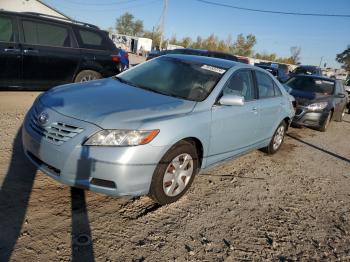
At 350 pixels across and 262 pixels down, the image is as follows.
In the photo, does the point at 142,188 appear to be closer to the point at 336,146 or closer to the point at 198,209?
the point at 198,209

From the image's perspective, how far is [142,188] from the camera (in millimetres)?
3576

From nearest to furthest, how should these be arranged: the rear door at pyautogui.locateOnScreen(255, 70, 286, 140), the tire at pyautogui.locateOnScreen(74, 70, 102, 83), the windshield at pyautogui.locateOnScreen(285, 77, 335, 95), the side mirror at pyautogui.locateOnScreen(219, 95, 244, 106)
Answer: the side mirror at pyautogui.locateOnScreen(219, 95, 244, 106)
the rear door at pyautogui.locateOnScreen(255, 70, 286, 140)
the tire at pyautogui.locateOnScreen(74, 70, 102, 83)
the windshield at pyautogui.locateOnScreen(285, 77, 335, 95)

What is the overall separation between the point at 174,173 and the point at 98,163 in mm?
921

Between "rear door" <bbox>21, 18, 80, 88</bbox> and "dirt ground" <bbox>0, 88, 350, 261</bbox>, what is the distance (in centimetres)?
270

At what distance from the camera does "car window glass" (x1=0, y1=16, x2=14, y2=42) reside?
24.1 feet

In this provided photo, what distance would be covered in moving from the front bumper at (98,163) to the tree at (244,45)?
3442 inches

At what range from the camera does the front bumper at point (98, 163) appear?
3.34m

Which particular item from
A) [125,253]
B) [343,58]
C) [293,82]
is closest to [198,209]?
[125,253]

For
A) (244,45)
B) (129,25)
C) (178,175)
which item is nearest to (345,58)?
(244,45)

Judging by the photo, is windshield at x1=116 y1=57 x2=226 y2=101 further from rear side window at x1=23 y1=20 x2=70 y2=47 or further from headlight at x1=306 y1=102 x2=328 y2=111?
headlight at x1=306 y1=102 x2=328 y2=111

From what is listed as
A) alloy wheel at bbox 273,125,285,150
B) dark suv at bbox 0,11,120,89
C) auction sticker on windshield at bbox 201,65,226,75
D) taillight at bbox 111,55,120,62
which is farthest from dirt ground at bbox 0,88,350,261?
taillight at bbox 111,55,120,62

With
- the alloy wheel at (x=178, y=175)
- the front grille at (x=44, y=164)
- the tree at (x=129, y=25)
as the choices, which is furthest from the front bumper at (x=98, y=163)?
the tree at (x=129, y=25)

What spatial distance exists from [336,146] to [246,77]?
4450 millimetres

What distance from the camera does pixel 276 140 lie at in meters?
6.64
